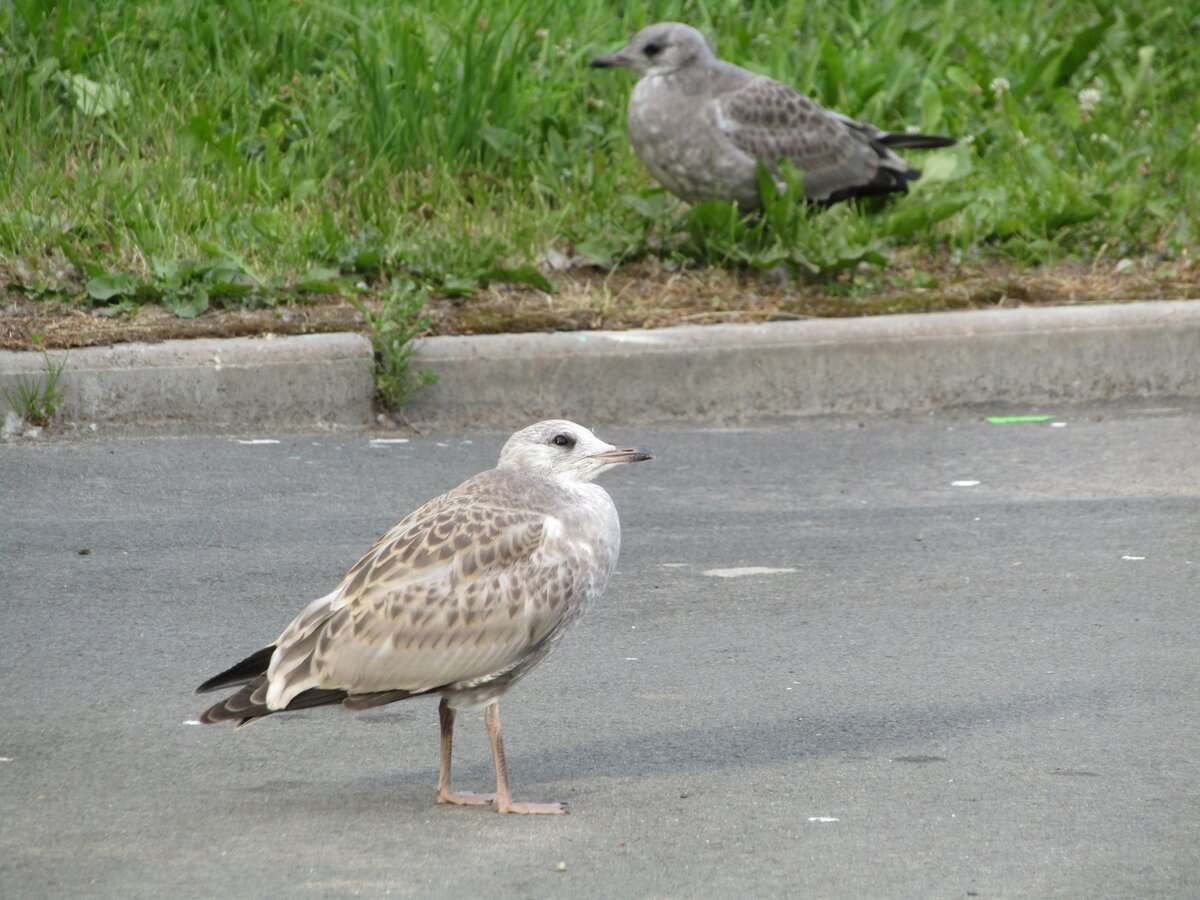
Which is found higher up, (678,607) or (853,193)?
(853,193)

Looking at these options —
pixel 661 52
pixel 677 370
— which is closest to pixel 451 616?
pixel 677 370

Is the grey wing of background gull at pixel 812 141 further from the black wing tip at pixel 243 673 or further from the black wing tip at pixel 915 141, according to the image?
the black wing tip at pixel 243 673


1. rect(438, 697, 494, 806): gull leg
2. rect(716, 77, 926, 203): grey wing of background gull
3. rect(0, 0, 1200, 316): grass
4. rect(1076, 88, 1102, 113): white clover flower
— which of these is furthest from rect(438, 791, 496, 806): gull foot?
rect(1076, 88, 1102, 113): white clover flower

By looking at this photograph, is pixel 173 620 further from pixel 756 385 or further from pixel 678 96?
pixel 678 96

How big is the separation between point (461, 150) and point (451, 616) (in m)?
5.83

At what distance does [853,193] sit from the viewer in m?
9.06

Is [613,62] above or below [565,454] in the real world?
above

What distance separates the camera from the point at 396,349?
725 cm

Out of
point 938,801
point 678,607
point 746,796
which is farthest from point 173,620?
point 938,801

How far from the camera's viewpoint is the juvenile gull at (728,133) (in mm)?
8562

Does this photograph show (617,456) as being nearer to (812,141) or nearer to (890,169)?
(812,141)

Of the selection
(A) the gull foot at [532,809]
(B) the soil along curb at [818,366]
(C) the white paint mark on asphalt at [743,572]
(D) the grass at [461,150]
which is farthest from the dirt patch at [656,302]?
(A) the gull foot at [532,809]

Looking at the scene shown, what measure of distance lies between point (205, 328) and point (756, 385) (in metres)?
2.39

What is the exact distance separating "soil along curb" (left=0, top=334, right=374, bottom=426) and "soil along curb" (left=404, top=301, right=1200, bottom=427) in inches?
12.2
